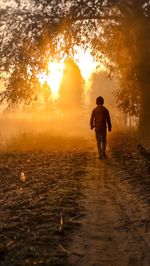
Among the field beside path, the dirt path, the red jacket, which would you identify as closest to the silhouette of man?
the red jacket

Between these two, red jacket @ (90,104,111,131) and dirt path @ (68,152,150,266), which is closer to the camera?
dirt path @ (68,152,150,266)

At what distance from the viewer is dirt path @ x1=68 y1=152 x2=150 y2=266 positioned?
21.1ft

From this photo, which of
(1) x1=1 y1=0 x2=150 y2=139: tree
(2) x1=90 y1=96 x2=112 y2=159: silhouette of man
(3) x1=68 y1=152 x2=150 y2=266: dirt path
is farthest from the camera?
(1) x1=1 y1=0 x2=150 y2=139: tree

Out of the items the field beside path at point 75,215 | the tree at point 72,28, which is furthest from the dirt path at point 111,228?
the tree at point 72,28

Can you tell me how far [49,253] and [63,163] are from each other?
10082 mm

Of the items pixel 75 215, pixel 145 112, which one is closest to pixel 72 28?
pixel 145 112

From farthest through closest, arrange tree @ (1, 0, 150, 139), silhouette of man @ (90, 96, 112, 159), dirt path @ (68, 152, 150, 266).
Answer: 1. tree @ (1, 0, 150, 139)
2. silhouette of man @ (90, 96, 112, 159)
3. dirt path @ (68, 152, 150, 266)

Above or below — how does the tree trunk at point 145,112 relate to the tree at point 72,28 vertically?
below

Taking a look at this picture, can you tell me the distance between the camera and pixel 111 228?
7.89m

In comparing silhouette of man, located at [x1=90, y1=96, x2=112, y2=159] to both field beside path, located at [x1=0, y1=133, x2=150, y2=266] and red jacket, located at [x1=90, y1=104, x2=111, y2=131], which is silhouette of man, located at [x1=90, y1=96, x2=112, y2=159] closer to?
red jacket, located at [x1=90, y1=104, x2=111, y2=131]

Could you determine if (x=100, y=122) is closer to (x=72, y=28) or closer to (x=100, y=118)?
(x=100, y=118)

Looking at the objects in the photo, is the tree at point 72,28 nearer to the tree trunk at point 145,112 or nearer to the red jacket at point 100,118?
the tree trunk at point 145,112

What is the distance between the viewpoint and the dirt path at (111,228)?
6.44 meters

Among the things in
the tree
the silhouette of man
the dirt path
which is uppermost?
the tree
